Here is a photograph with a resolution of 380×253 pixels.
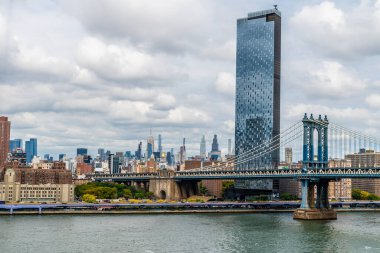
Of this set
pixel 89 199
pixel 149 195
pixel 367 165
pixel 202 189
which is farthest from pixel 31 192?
pixel 367 165

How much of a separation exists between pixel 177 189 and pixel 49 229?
230 feet

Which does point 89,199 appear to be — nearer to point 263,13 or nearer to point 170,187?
point 170,187

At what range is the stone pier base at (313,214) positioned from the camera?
90312 mm

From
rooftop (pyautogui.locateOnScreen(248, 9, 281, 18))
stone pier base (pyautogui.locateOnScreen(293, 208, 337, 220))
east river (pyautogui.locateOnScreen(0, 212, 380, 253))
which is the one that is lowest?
east river (pyautogui.locateOnScreen(0, 212, 380, 253))

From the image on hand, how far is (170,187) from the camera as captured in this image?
137 metres

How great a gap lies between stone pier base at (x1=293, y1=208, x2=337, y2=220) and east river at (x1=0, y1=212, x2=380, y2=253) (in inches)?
158

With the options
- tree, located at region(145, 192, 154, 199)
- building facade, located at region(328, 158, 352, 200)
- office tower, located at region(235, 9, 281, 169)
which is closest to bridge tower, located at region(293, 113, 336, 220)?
tree, located at region(145, 192, 154, 199)

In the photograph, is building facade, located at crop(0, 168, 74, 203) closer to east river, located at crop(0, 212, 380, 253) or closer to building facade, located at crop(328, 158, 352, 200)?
east river, located at crop(0, 212, 380, 253)

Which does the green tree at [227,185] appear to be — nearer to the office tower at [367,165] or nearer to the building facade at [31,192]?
the office tower at [367,165]

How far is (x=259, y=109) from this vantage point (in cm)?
17875

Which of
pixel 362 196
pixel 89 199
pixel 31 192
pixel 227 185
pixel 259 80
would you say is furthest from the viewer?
pixel 259 80

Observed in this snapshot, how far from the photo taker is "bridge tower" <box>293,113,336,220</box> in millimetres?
92062

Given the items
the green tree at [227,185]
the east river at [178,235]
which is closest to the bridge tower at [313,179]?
the east river at [178,235]

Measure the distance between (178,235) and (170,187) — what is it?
237ft
